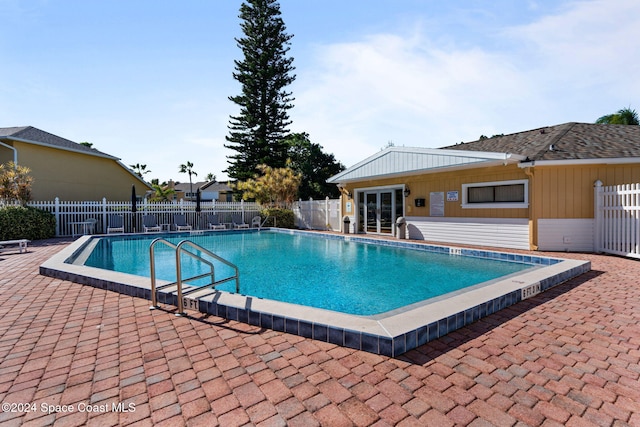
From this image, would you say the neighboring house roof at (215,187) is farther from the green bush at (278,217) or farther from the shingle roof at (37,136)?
the green bush at (278,217)

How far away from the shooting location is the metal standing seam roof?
9414mm

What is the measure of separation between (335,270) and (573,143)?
8.47m

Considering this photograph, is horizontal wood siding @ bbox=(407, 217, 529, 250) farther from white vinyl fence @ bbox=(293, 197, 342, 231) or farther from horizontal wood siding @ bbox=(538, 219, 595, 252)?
white vinyl fence @ bbox=(293, 197, 342, 231)

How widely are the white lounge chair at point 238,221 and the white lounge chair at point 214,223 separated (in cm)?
76

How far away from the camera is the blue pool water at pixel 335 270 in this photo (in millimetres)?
5215

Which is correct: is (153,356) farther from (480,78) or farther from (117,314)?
(480,78)

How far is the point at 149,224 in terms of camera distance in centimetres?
1491

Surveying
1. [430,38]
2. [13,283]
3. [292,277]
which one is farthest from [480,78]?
[13,283]

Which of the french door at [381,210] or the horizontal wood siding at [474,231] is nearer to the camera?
the horizontal wood siding at [474,231]

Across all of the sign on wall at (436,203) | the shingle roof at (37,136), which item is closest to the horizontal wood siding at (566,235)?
the sign on wall at (436,203)

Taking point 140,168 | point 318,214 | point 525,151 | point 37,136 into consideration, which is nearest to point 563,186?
point 525,151

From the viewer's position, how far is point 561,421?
182 cm

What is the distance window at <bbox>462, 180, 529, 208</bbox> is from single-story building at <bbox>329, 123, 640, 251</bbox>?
3cm

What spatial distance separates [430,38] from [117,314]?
31.1ft
